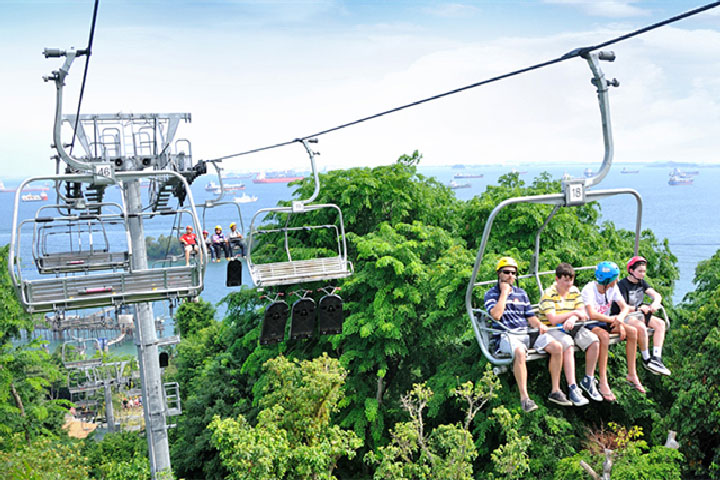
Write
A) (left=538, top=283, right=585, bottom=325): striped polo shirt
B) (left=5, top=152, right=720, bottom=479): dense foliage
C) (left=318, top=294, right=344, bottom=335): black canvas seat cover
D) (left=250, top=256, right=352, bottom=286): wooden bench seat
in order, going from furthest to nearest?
(left=5, top=152, right=720, bottom=479): dense foliage
(left=318, top=294, right=344, bottom=335): black canvas seat cover
(left=250, top=256, right=352, bottom=286): wooden bench seat
(left=538, top=283, right=585, bottom=325): striped polo shirt

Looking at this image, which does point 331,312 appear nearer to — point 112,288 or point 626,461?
point 112,288

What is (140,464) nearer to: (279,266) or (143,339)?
(143,339)

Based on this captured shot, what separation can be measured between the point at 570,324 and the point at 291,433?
11.2 m

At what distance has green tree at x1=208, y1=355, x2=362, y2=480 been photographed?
17.0 m

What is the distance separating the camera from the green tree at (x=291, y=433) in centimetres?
1697

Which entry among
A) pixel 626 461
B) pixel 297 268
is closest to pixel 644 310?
pixel 297 268

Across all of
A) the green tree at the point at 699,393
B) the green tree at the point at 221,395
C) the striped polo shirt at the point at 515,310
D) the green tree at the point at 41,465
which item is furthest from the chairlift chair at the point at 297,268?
the green tree at the point at 699,393

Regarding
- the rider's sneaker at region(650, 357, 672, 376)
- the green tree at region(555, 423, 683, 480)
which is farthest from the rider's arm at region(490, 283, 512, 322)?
the green tree at region(555, 423, 683, 480)

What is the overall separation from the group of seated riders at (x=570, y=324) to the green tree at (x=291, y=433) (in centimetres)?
865

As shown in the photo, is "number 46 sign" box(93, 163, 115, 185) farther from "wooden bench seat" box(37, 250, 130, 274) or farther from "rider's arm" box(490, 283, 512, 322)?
"wooden bench seat" box(37, 250, 130, 274)

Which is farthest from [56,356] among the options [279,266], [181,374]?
[279,266]

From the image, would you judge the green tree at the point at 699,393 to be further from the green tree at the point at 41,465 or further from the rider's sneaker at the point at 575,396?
the green tree at the point at 41,465

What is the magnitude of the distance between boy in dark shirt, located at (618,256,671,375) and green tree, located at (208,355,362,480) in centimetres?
912

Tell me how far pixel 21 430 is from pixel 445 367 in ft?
61.8
